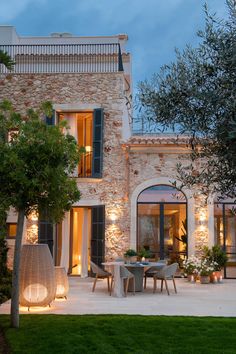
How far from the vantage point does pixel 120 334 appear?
6203 mm

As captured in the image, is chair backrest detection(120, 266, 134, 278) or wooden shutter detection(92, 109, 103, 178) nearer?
chair backrest detection(120, 266, 134, 278)

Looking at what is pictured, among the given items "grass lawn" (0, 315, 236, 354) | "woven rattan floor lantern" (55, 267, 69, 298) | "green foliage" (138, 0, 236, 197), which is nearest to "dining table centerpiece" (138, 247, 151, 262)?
"woven rattan floor lantern" (55, 267, 69, 298)

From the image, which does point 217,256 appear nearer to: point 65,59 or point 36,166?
point 36,166

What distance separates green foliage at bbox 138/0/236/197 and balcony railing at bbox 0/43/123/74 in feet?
35.4

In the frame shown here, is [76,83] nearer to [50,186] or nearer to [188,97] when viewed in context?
[50,186]

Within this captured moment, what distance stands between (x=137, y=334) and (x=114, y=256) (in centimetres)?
691

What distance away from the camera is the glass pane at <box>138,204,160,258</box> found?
13328mm

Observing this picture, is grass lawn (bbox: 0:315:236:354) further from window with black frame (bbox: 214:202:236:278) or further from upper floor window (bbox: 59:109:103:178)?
upper floor window (bbox: 59:109:103:178)

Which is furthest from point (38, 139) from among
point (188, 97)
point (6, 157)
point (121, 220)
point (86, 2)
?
point (86, 2)

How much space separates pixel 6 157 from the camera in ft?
20.6

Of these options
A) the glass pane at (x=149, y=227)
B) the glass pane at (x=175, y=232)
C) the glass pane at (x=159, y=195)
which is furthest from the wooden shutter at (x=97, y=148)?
the glass pane at (x=175, y=232)

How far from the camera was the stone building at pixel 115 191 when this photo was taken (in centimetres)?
1314

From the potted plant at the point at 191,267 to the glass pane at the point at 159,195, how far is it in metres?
1.81

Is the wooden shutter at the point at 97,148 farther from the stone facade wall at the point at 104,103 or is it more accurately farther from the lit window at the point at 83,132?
the lit window at the point at 83,132
